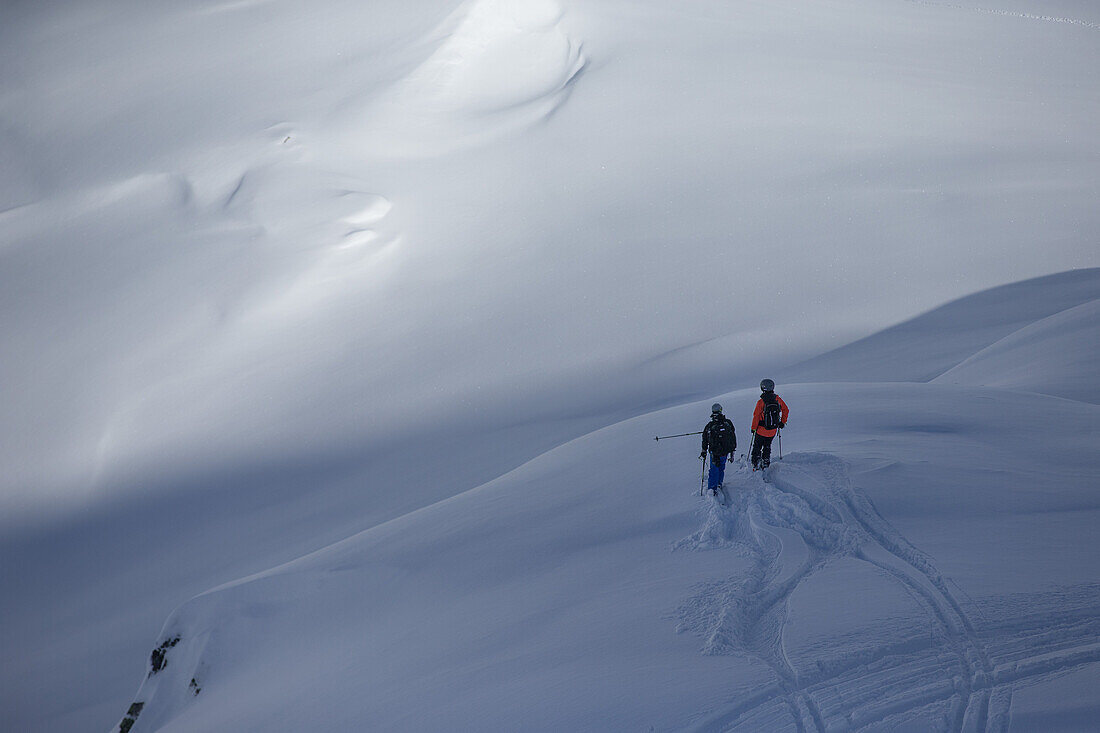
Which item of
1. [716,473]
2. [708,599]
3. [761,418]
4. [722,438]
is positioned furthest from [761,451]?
[708,599]

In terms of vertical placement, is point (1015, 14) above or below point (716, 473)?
above

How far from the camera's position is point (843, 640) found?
5.27m

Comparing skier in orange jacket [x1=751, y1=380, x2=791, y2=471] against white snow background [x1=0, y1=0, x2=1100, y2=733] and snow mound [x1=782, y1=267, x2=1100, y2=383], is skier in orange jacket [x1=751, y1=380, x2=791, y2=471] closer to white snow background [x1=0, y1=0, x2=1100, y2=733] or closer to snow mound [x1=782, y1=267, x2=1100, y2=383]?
white snow background [x1=0, y1=0, x2=1100, y2=733]

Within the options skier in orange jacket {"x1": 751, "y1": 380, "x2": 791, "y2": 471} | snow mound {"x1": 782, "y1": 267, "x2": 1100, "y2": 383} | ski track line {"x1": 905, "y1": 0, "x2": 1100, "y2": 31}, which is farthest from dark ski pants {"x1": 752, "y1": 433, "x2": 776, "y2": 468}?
ski track line {"x1": 905, "y1": 0, "x2": 1100, "y2": 31}

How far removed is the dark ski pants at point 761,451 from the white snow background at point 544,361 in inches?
7.1

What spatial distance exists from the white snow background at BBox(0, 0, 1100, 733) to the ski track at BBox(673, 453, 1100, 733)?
3cm

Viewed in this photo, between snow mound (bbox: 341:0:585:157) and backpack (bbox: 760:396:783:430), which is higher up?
snow mound (bbox: 341:0:585:157)

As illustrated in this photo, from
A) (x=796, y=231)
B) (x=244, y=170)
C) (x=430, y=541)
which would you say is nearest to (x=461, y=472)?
(x=430, y=541)

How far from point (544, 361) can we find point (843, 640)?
7.66 metres

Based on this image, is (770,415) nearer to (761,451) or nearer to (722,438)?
(761,451)

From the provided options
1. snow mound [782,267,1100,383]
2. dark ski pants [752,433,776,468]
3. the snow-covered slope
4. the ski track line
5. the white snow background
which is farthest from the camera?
the ski track line

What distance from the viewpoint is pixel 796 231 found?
49.7ft

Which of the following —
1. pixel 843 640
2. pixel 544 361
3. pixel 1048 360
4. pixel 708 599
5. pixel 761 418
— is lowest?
pixel 1048 360

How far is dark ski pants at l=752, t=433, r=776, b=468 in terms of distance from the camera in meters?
6.91
